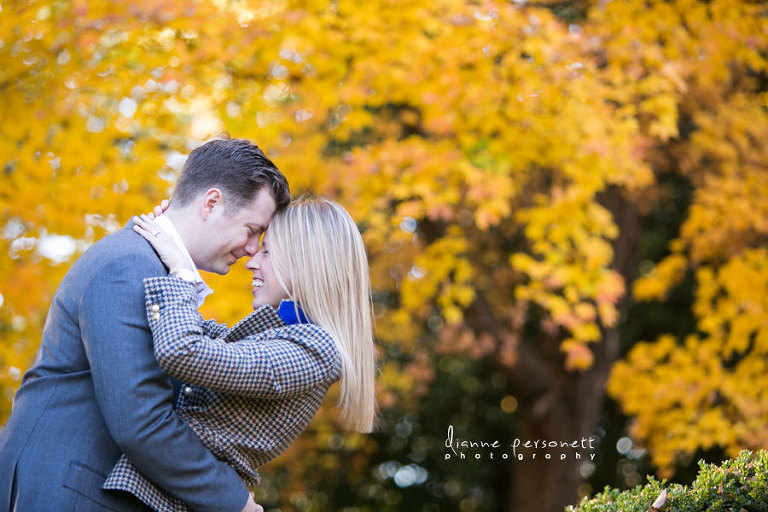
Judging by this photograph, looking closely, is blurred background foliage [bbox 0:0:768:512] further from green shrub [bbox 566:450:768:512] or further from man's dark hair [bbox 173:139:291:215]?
green shrub [bbox 566:450:768:512]

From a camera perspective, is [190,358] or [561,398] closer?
[190,358]

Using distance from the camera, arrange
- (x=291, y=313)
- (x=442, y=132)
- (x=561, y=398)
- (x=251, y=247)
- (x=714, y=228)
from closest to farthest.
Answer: (x=291, y=313), (x=251, y=247), (x=442, y=132), (x=714, y=228), (x=561, y=398)

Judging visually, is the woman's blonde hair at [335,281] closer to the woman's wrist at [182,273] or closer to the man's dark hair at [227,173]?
the man's dark hair at [227,173]

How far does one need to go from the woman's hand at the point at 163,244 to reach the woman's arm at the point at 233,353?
10cm

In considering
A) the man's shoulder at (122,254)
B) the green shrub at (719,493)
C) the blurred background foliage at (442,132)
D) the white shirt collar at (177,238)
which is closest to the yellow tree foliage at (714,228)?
the blurred background foliage at (442,132)

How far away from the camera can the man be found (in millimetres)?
1800

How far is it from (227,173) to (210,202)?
0.32 ft

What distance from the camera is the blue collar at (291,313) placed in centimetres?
217

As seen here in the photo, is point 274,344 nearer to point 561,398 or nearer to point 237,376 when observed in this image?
point 237,376

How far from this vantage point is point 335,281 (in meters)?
2.23

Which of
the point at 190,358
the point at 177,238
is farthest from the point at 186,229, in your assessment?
the point at 190,358

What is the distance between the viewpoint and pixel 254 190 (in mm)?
2254

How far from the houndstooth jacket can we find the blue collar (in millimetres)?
16

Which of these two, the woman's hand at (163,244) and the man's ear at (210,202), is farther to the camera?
the man's ear at (210,202)
